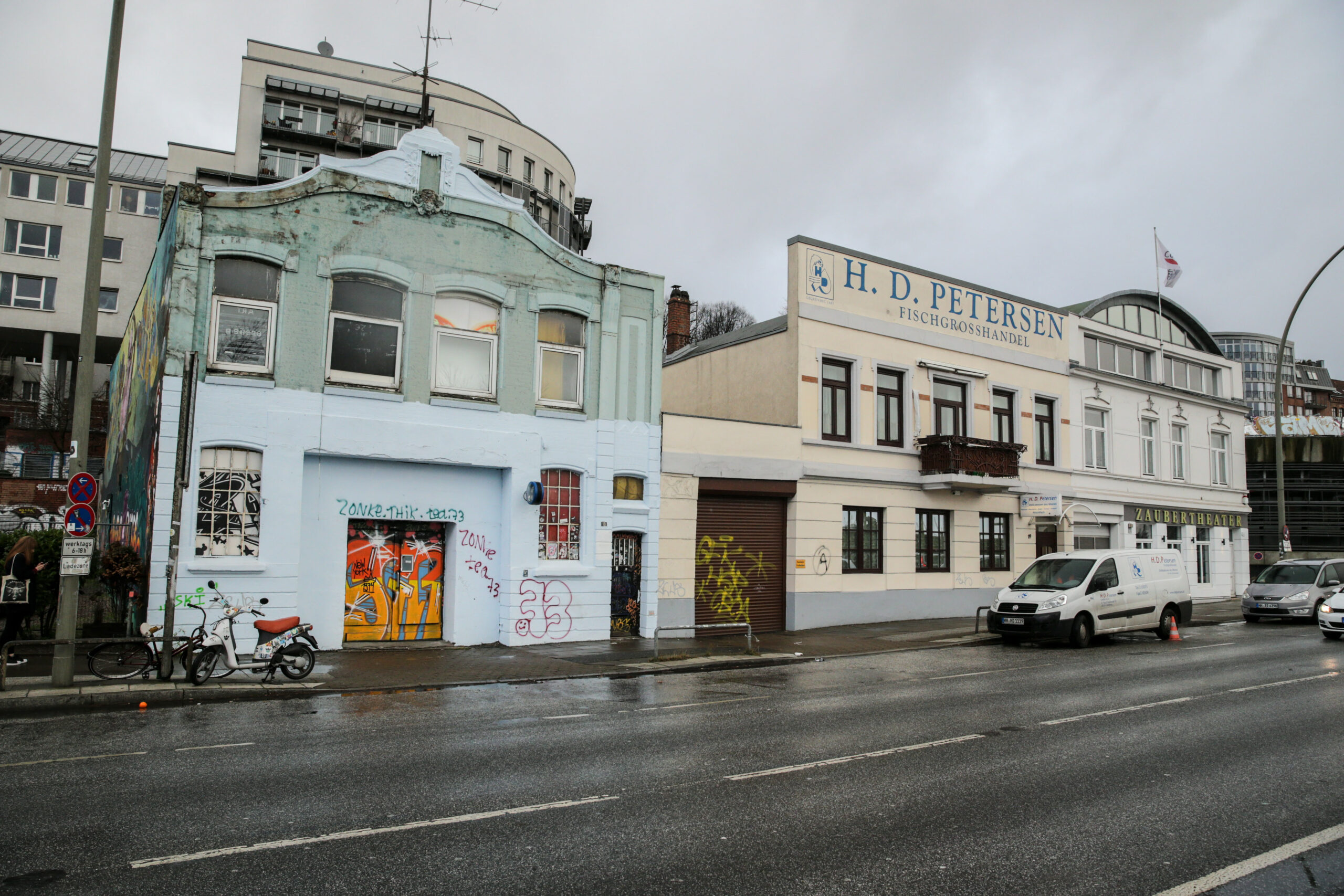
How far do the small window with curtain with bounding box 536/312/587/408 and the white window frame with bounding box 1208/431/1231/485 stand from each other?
2599cm

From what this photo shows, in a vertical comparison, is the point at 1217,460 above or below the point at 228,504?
above

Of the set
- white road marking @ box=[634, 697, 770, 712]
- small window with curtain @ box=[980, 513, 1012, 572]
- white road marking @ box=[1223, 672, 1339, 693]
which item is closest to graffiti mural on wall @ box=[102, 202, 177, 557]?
white road marking @ box=[634, 697, 770, 712]

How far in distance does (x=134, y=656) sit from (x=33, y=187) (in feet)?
153

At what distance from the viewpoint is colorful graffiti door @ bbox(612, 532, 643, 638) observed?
62.3 ft

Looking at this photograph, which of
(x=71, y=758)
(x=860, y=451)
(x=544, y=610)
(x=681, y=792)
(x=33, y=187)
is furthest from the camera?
(x=33, y=187)

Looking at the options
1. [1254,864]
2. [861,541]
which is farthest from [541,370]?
[1254,864]

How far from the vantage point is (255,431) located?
1531cm

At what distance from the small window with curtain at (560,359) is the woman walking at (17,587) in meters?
8.59

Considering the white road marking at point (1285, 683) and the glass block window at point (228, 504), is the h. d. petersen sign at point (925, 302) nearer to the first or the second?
the white road marking at point (1285, 683)

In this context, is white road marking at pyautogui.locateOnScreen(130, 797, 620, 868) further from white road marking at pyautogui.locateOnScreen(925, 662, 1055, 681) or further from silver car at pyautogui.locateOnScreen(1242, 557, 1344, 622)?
silver car at pyautogui.locateOnScreen(1242, 557, 1344, 622)

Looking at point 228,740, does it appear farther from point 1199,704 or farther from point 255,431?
point 1199,704

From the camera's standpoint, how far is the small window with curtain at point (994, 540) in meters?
25.7

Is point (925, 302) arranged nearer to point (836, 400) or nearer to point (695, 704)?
point (836, 400)

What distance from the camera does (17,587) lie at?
1291cm
